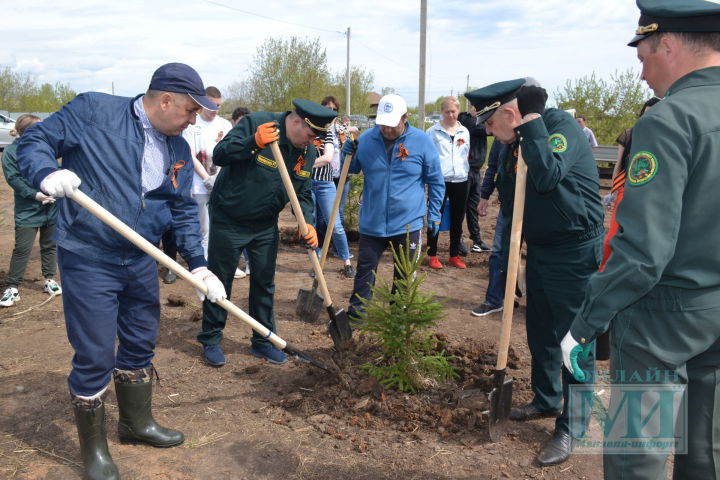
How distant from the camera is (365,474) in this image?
3.16 metres

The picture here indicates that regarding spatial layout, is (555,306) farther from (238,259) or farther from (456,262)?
(456,262)

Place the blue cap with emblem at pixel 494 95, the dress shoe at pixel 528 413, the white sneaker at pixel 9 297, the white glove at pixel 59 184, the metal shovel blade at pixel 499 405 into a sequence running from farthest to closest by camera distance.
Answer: the white sneaker at pixel 9 297
the dress shoe at pixel 528 413
the metal shovel blade at pixel 499 405
the blue cap with emblem at pixel 494 95
the white glove at pixel 59 184

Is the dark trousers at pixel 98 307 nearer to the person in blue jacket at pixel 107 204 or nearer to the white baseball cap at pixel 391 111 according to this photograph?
the person in blue jacket at pixel 107 204

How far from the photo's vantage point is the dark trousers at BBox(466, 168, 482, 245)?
8.06 m

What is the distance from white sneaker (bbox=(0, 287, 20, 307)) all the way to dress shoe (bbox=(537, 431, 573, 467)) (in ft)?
18.0

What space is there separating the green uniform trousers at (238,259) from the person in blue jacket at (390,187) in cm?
90

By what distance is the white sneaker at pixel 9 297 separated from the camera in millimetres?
5770

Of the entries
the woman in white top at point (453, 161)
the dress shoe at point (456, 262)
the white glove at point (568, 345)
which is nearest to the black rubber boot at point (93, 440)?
the white glove at point (568, 345)

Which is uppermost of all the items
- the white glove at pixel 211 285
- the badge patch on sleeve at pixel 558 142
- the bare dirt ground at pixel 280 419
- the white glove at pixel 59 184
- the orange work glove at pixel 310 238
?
the badge patch on sleeve at pixel 558 142

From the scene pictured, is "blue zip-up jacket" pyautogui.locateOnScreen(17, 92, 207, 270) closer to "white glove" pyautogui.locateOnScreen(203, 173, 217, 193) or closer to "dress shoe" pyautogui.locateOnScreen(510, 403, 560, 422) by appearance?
"dress shoe" pyautogui.locateOnScreen(510, 403, 560, 422)

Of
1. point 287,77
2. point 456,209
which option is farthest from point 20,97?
point 456,209

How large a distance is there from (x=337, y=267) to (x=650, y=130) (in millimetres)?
5930

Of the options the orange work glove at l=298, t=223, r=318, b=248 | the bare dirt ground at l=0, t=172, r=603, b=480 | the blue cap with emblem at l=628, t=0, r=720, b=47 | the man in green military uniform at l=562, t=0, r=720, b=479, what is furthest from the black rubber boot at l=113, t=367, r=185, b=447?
Result: the blue cap with emblem at l=628, t=0, r=720, b=47
